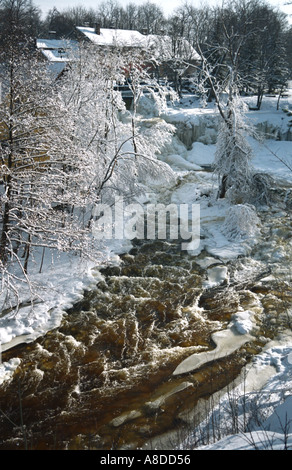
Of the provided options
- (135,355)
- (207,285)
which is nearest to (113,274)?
(207,285)

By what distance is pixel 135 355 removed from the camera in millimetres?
8273

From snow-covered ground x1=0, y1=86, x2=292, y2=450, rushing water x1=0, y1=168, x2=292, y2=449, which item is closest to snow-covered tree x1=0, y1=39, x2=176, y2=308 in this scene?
snow-covered ground x1=0, y1=86, x2=292, y2=450

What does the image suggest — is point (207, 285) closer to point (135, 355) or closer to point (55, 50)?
point (135, 355)

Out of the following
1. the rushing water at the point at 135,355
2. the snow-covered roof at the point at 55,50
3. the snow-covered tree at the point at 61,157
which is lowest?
the rushing water at the point at 135,355

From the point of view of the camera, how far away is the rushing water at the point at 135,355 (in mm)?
6500

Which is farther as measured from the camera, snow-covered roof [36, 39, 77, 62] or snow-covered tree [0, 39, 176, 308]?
snow-covered roof [36, 39, 77, 62]

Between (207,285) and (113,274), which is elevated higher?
(207,285)

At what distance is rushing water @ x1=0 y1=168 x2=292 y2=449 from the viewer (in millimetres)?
6500

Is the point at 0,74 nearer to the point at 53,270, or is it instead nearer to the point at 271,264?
the point at 53,270

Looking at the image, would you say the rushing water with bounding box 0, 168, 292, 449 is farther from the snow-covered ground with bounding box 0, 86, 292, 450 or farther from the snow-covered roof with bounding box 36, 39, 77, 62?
the snow-covered roof with bounding box 36, 39, 77, 62

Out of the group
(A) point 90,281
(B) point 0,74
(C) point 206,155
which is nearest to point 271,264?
(A) point 90,281

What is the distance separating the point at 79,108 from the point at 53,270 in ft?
18.3

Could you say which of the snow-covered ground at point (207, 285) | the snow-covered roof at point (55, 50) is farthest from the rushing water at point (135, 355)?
the snow-covered roof at point (55, 50)

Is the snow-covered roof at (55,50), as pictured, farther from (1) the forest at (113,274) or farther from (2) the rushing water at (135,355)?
(2) the rushing water at (135,355)
